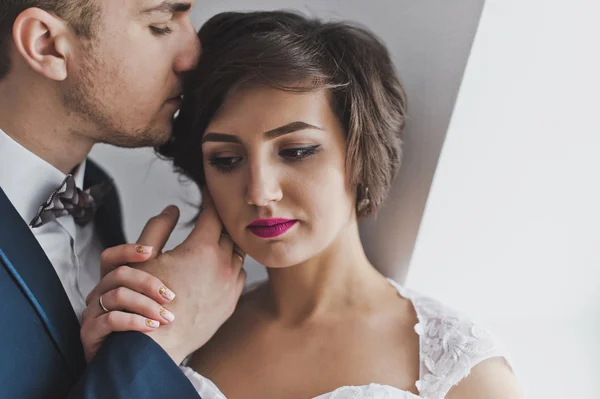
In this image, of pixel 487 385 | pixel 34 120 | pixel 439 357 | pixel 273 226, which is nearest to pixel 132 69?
pixel 34 120

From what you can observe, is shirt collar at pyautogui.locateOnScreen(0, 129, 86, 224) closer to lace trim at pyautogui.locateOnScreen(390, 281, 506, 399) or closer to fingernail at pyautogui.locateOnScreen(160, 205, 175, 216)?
fingernail at pyautogui.locateOnScreen(160, 205, 175, 216)

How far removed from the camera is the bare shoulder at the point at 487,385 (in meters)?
1.41

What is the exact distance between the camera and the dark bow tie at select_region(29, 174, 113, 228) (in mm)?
1605

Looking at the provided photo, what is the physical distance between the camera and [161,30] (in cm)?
165

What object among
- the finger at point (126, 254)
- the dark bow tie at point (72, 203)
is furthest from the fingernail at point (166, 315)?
the dark bow tie at point (72, 203)

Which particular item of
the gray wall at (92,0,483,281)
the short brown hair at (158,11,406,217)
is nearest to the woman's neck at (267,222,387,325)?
the short brown hair at (158,11,406,217)

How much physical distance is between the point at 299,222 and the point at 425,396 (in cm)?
45

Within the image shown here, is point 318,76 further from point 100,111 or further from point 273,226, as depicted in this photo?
point 100,111

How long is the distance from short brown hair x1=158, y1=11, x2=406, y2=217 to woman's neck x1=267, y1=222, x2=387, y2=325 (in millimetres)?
111

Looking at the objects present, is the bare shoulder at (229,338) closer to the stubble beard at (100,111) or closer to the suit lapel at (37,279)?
the suit lapel at (37,279)

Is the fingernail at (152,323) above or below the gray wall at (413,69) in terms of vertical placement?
below

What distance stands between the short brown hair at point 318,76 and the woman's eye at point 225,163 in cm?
10

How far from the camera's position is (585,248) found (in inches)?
75.9

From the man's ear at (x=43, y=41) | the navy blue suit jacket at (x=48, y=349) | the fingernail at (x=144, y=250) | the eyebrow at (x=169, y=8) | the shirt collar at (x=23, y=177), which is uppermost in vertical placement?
the eyebrow at (x=169, y=8)
